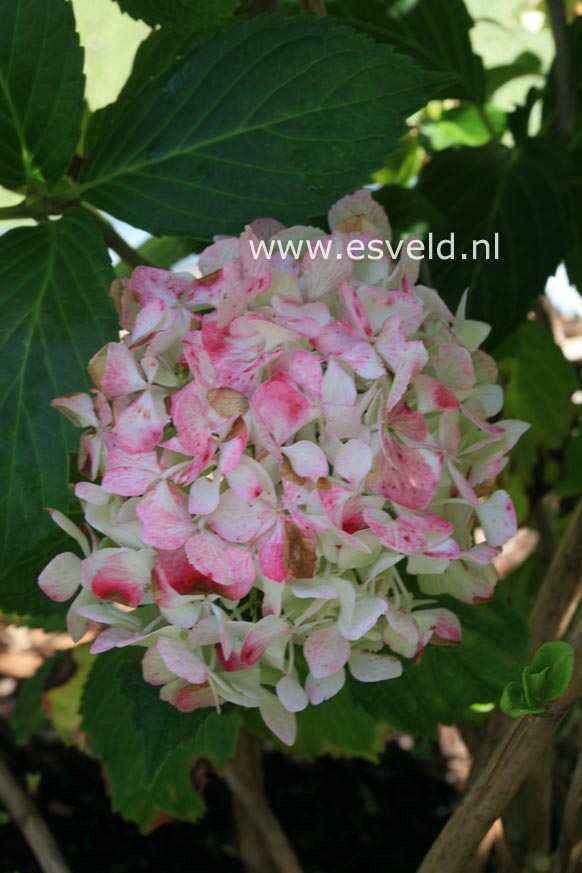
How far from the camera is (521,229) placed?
884 millimetres

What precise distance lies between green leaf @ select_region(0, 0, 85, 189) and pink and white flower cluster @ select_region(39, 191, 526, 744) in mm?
146

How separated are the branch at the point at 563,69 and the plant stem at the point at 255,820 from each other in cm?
69

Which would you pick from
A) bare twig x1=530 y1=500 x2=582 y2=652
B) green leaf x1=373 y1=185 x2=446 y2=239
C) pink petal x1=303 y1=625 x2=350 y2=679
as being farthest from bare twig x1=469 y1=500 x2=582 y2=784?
pink petal x1=303 y1=625 x2=350 y2=679

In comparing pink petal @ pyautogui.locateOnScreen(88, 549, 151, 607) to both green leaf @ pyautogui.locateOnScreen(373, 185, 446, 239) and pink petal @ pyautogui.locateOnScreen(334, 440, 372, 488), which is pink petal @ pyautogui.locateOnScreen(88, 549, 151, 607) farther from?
green leaf @ pyautogui.locateOnScreen(373, 185, 446, 239)

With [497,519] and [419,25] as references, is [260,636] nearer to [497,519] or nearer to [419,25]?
[497,519]

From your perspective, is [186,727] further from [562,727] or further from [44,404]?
[562,727]

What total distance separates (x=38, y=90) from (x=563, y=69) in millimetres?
507

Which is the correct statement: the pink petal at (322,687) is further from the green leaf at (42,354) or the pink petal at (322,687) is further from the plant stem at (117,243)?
the plant stem at (117,243)

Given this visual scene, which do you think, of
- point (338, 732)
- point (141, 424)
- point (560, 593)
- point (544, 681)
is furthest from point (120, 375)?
point (338, 732)

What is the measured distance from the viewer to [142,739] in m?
0.83

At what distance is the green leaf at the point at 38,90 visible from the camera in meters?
0.64

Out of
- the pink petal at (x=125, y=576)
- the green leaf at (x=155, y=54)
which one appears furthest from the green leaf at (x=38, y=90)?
the pink petal at (x=125, y=576)

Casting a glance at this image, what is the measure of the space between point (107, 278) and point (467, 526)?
260 millimetres

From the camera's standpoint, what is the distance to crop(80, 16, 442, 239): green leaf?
2.07 feet
